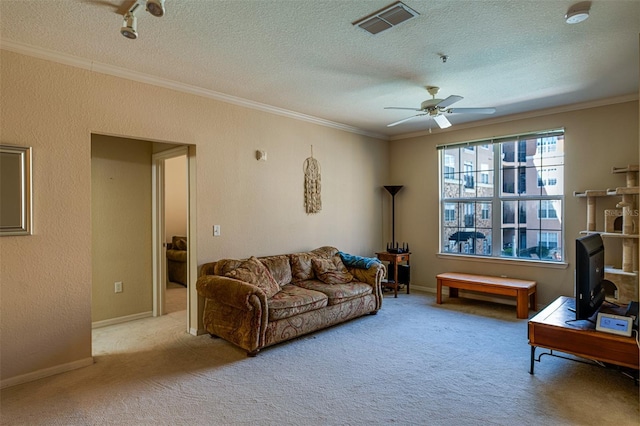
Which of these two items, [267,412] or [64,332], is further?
[64,332]

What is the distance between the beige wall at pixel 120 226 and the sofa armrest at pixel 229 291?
1347 millimetres

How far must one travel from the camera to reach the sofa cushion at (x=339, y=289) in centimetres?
411

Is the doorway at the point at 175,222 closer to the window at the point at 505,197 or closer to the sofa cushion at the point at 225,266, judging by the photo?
the sofa cushion at the point at 225,266

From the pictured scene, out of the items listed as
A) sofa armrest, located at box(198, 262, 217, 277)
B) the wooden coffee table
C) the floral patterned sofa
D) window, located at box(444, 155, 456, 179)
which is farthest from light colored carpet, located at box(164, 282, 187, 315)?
window, located at box(444, 155, 456, 179)

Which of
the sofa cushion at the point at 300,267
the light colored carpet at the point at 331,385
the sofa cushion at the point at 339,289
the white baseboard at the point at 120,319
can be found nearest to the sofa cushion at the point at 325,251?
the sofa cushion at the point at 300,267

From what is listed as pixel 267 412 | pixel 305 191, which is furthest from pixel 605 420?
pixel 305 191

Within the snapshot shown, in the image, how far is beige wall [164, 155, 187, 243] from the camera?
7.27 m

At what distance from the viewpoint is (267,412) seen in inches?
96.3

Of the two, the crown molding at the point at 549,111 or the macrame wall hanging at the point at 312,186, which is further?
the macrame wall hanging at the point at 312,186

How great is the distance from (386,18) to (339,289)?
2.83 metres

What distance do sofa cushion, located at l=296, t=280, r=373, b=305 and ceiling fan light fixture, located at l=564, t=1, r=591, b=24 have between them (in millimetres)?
3160

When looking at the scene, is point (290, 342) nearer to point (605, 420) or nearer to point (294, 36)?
point (605, 420)

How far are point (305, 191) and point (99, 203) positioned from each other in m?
2.57

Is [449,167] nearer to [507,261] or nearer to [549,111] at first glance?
[549,111]
